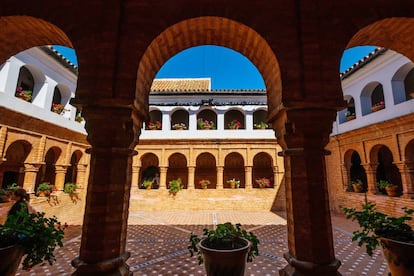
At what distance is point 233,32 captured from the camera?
13.1 ft

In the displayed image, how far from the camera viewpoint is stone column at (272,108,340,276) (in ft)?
10.2

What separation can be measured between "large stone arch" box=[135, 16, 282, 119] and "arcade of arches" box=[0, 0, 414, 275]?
0.09 feet

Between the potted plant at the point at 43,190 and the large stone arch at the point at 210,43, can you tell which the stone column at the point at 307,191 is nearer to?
the large stone arch at the point at 210,43

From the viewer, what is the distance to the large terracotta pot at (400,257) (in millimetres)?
2828

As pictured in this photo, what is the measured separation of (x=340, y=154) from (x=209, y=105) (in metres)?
9.28

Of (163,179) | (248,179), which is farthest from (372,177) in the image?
(163,179)

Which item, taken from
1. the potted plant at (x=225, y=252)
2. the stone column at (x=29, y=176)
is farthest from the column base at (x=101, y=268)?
the stone column at (x=29, y=176)

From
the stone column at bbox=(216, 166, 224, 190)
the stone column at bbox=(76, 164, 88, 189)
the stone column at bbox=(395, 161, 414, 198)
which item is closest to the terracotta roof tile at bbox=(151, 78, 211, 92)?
the stone column at bbox=(216, 166, 224, 190)

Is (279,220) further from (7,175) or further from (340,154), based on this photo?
(7,175)

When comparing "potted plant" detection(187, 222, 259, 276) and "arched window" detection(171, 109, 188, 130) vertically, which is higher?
"arched window" detection(171, 109, 188, 130)

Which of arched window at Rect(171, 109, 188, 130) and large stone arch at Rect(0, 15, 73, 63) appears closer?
large stone arch at Rect(0, 15, 73, 63)

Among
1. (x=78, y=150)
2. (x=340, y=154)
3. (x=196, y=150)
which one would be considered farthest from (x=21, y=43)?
(x=340, y=154)

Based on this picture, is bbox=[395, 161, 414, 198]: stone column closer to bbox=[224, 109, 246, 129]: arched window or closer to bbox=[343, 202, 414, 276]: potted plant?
bbox=[343, 202, 414, 276]: potted plant

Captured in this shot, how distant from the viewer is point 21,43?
4301 millimetres
